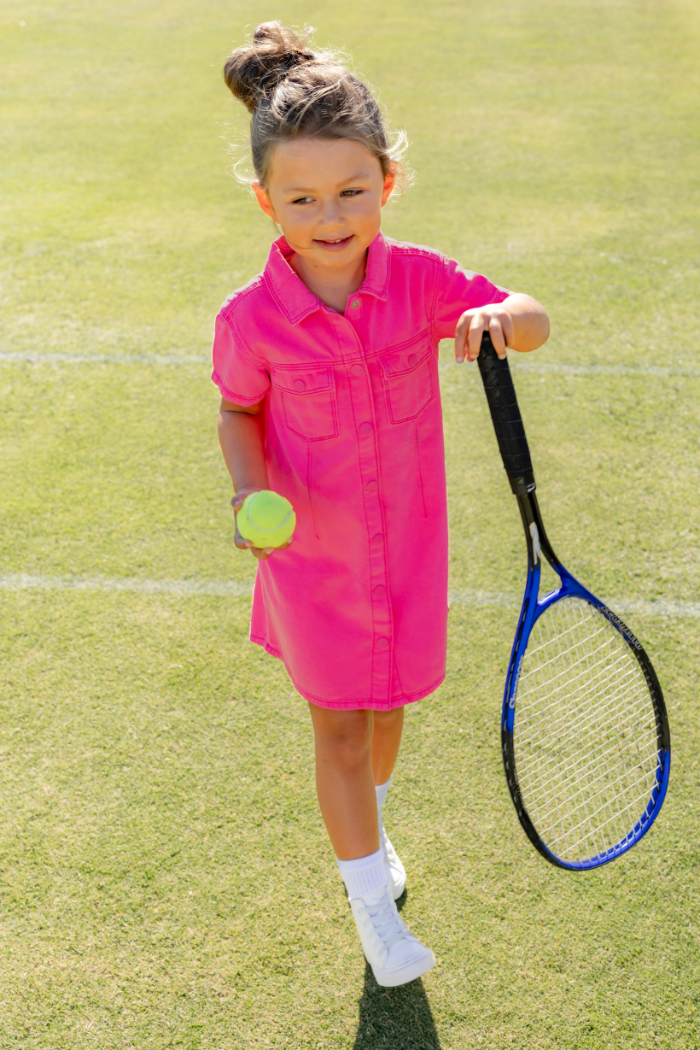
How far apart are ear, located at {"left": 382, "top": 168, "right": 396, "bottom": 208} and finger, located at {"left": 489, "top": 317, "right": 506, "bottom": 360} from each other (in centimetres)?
39

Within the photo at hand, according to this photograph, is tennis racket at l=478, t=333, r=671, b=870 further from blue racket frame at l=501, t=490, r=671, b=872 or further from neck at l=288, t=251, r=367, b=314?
neck at l=288, t=251, r=367, b=314

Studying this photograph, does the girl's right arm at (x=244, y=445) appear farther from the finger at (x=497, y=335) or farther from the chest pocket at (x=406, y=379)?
the finger at (x=497, y=335)

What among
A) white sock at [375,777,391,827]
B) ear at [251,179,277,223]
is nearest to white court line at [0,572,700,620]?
white sock at [375,777,391,827]

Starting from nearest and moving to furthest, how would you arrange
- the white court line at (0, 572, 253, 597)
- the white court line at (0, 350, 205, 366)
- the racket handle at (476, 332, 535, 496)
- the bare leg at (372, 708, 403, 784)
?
the racket handle at (476, 332, 535, 496) → the bare leg at (372, 708, 403, 784) → the white court line at (0, 572, 253, 597) → the white court line at (0, 350, 205, 366)

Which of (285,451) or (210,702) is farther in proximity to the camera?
(210,702)

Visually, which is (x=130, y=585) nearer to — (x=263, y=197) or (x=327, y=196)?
(x=263, y=197)

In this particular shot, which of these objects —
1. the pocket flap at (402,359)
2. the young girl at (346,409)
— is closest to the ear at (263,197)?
the young girl at (346,409)

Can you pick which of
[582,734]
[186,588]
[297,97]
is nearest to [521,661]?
[582,734]

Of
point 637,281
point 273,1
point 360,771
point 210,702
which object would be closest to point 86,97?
point 273,1

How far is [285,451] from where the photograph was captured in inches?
95.6

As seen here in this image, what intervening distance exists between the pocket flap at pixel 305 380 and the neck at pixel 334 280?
15 cm

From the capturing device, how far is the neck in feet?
7.50

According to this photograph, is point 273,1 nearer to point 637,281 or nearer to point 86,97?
point 86,97

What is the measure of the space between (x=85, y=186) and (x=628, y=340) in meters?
4.41
